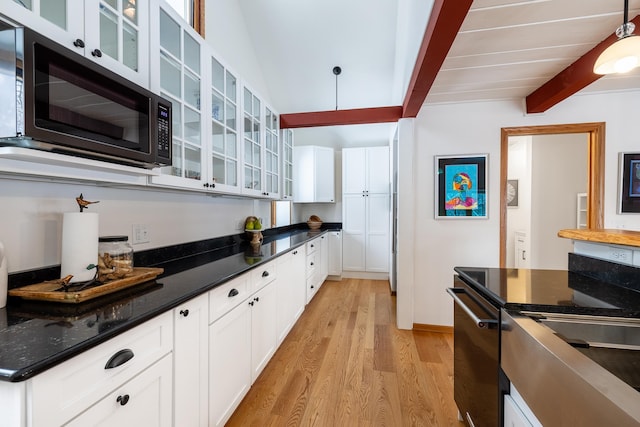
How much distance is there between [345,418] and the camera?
5.50 ft

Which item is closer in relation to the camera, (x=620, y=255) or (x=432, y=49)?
(x=620, y=255)

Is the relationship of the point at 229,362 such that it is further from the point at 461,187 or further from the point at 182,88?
the point at 461,187

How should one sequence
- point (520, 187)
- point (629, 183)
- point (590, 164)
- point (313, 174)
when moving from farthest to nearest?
1. point (313, 174)
2. point (520, 187)
3. point (590, 164)
4. point (629, 183)

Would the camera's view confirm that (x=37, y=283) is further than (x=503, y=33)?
No

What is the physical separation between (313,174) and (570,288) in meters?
4.00

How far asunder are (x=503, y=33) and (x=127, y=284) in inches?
97.2

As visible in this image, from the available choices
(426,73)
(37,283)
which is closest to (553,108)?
(426,73)

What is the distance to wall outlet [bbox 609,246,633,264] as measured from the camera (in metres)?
1.22

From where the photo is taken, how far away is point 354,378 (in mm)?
2068

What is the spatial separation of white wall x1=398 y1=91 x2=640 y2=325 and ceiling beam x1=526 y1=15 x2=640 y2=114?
0.63 feet

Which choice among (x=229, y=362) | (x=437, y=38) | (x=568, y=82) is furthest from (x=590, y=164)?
(x=229, y=362)

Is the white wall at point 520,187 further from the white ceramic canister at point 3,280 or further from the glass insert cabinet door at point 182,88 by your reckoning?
the white ceramic canister at point 3,280

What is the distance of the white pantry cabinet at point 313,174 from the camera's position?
4910 mm

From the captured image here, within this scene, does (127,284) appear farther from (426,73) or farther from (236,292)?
(426,73)
